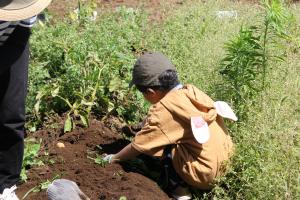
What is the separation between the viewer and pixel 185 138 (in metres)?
3.34

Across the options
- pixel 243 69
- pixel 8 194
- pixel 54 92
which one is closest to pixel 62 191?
pixel 8 194

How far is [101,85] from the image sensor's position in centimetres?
430

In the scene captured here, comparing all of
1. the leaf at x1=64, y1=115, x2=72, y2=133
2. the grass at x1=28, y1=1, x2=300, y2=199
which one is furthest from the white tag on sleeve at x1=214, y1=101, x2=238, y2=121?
the leaf at x1=64, y1=115, x2=72, y2=133

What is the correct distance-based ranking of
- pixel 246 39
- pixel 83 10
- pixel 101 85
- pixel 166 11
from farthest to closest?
1. pixel 166 11
2. pixel 83 10
3. pixel 101 85
4. pixel 246 39

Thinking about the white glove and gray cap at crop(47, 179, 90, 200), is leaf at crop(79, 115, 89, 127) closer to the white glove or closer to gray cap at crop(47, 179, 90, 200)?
the white glove

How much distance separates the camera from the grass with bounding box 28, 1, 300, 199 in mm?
3240

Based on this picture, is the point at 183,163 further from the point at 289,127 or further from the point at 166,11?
the point at 166,11

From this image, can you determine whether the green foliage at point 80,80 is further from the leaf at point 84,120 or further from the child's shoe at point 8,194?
the child's shoe at point 8,194

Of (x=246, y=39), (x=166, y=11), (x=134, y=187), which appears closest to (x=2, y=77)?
(x=134, y=187)

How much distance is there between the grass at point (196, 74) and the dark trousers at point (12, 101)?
1073 millimetres

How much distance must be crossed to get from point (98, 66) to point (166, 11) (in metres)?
2.84

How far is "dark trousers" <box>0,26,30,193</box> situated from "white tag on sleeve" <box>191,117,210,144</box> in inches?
40.8

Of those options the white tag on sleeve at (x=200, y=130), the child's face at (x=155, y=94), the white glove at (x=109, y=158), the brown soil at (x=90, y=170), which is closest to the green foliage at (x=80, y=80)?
the brown soil at (x=90, y=170)

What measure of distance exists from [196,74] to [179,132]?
164 centimetres
